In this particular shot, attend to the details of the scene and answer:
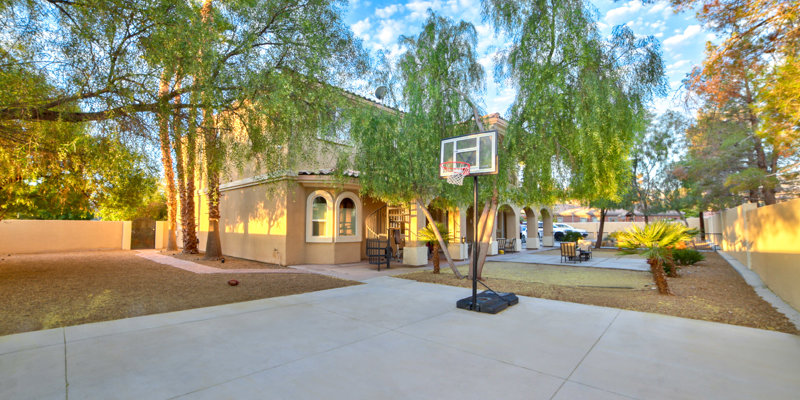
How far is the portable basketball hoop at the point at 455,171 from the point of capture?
6945 millimetres

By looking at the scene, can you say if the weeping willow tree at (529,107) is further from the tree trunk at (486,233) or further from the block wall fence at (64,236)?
the block wall fence at (64,236)

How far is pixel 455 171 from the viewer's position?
7.06 meters

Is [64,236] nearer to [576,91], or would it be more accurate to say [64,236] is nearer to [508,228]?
[508,228]

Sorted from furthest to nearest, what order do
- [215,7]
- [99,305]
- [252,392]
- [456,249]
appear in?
1. [456,249]
2. [215,7]
3. [99,305]
4. [252,392]

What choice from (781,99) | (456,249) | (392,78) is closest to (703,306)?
(781,99)

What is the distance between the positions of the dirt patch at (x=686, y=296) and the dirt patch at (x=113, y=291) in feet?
12.8

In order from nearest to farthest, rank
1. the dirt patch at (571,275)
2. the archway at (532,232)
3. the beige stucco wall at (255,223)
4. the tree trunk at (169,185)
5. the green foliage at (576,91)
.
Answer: the tree trunk at (169,185), the green foliage at (576,91), the dirt patch at (571,275), the beige stucco wall at (255,223), the archway at (532,232)

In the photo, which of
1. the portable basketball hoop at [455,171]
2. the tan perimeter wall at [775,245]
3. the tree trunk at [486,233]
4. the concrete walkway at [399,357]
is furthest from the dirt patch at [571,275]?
the portable basketball hoop at [455,171]

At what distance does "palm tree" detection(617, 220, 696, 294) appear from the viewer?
7.57m

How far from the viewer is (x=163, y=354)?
4.06 meters

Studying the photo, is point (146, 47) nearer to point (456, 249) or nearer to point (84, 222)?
point (456, 249)

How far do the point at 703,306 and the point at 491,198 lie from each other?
4.71 m

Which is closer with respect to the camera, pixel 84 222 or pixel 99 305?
pixel 99 305

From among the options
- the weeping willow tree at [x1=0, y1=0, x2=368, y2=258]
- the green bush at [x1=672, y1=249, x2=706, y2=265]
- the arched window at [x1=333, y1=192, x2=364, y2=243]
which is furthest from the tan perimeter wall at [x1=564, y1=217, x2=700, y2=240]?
the weeping willow tree at [x1=0, y1=0, x2=368, y2=258]
